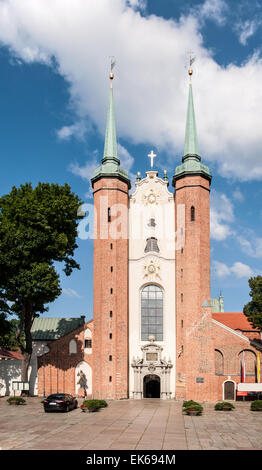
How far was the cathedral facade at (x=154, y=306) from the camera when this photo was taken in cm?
3744

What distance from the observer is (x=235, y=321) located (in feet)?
163

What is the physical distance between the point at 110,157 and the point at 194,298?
1458 cm

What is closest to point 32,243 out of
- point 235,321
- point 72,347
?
point 72,347

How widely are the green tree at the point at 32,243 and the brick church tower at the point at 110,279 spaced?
286 cm

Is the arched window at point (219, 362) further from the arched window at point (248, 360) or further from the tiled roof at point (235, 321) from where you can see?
the tiled roof at point (235, 321)

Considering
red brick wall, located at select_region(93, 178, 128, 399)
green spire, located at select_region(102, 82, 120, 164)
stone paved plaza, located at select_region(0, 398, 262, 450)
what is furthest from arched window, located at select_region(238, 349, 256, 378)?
green spire, located at select_region(102, 82, 120, 164)

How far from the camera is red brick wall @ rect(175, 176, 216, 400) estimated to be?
3634cm

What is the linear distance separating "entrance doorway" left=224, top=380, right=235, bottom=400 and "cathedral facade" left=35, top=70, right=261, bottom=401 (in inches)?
3.1

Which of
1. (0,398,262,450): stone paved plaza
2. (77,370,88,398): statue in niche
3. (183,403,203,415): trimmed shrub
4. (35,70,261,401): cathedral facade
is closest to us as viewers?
(0,398,262,450): stone paved plaza

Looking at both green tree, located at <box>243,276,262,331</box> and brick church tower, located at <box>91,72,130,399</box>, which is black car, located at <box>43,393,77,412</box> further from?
green tree, located at <box>243,276,262,331</box>

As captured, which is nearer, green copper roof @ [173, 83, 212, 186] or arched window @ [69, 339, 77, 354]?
arched window @ [69, 339, 77, 354]

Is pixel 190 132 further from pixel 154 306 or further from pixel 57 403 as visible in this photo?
pixel 57 403

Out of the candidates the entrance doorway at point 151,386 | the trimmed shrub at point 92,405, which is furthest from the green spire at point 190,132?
the trimmed shrub at point 92,405
